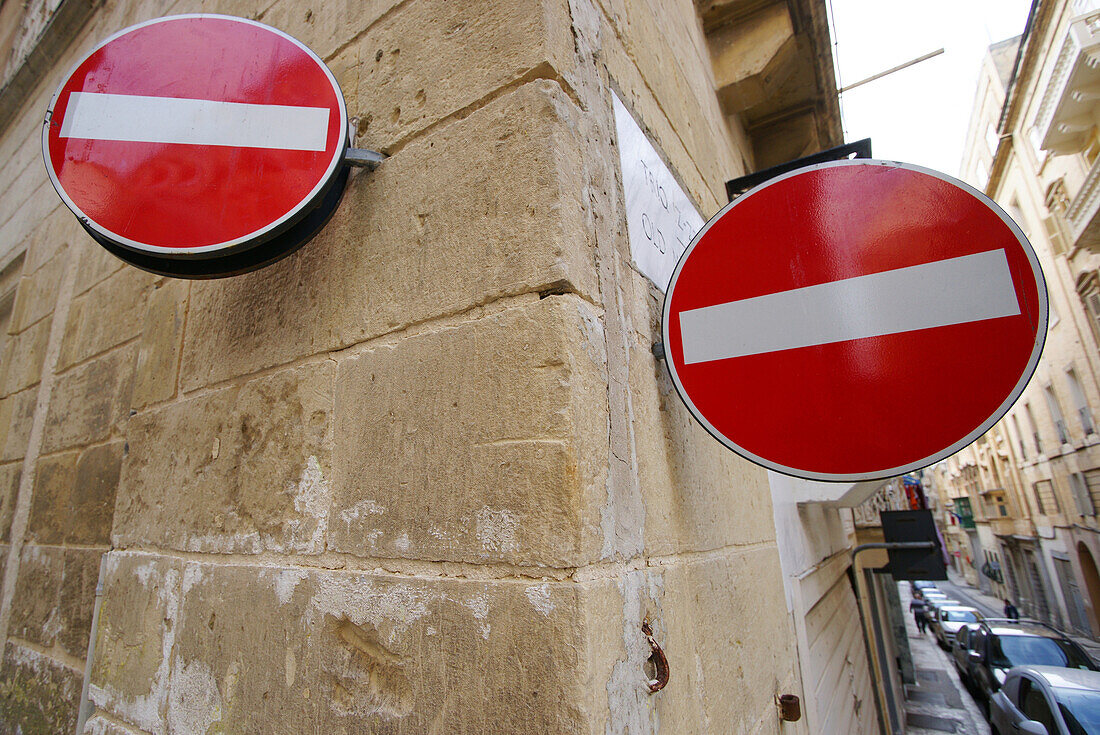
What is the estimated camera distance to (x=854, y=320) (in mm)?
954

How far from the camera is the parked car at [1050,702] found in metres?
4.91

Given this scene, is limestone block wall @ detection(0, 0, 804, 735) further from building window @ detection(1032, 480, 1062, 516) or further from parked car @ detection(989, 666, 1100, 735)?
building window @ detection(1032, 480, 1062, 516)

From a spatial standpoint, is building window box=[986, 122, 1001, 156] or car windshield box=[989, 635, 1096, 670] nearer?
car windshield box=[989, 635, 1096, 670]

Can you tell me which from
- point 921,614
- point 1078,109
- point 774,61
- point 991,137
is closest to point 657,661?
point 774,61

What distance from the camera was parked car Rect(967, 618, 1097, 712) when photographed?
7.42 meters

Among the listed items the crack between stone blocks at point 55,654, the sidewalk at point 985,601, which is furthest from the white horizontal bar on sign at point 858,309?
the sidewalk at point 985,601

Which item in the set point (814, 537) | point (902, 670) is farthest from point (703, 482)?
point (902, 670)

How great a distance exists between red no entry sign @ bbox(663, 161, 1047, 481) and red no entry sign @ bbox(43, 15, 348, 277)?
31.4 inches

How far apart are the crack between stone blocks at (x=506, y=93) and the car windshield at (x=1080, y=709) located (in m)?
6.66

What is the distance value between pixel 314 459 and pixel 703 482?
0.91 metres

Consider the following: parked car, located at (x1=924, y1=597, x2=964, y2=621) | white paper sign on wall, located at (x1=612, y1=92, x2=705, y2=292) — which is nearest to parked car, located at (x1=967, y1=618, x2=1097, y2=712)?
white paper sign on wall, located at (x1=612, y1=92, x2=705, y2=292)

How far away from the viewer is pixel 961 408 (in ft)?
2.85

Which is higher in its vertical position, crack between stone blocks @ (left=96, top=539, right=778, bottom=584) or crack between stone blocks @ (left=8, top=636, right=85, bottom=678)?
crack between stone blocks @ (left=96, top=539, right=778, bottom=584)

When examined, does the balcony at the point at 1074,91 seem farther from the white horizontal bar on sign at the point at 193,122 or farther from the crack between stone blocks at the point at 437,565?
the white horizontal bar on sign at the point at 193,122
